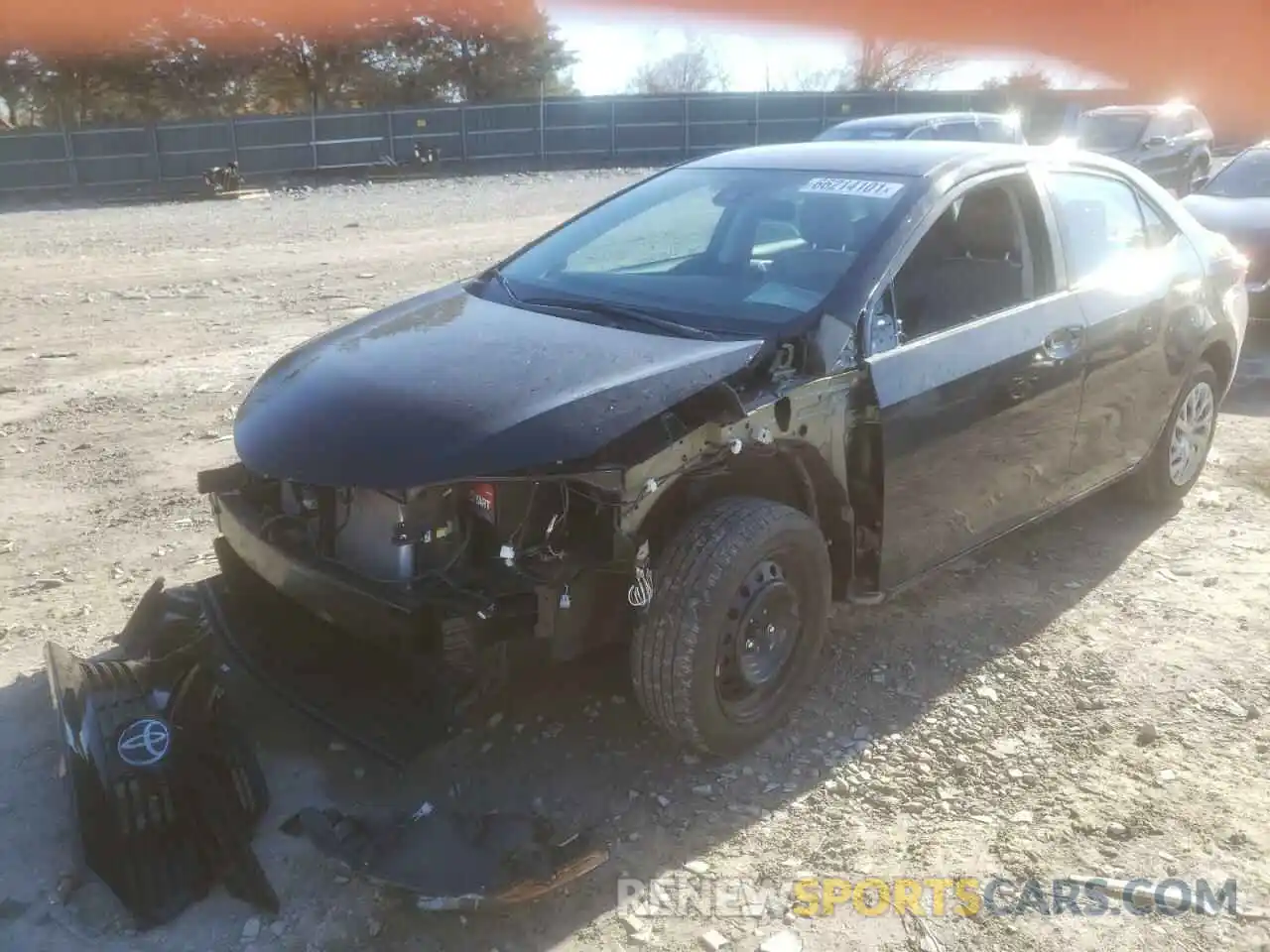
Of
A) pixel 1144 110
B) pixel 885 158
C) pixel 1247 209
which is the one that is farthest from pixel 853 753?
pixel 1144 110

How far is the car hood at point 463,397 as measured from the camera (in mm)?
2885

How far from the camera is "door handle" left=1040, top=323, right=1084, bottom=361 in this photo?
13.5ft

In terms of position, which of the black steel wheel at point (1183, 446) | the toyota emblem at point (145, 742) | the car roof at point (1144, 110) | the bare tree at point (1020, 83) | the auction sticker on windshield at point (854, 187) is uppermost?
the bare tree at point (1020, 83)

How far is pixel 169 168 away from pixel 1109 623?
80.7 ft

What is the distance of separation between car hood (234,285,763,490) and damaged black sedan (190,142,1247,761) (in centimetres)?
1

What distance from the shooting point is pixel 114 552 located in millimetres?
4691

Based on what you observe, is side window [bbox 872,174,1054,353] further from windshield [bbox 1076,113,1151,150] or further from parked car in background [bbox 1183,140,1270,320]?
windshield [bbox 1076,113,1151,150]

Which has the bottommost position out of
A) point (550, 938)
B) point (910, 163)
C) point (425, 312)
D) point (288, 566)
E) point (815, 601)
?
point (550, 938)

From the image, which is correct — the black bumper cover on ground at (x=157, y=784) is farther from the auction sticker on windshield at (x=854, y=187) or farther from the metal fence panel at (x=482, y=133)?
the metal fence panel at (x=482, y=133)

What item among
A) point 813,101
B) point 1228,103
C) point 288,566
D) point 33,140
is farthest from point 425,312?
point 1228,103

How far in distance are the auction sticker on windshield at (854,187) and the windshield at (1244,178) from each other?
24.0 feet

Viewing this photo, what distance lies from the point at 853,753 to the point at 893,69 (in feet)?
124

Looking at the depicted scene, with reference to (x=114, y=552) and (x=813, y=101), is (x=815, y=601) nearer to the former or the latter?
(x=114, y=552)

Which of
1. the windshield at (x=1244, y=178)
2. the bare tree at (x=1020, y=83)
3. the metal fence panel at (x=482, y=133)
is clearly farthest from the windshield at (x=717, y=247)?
the bare tree at (x=1020, y=83)
